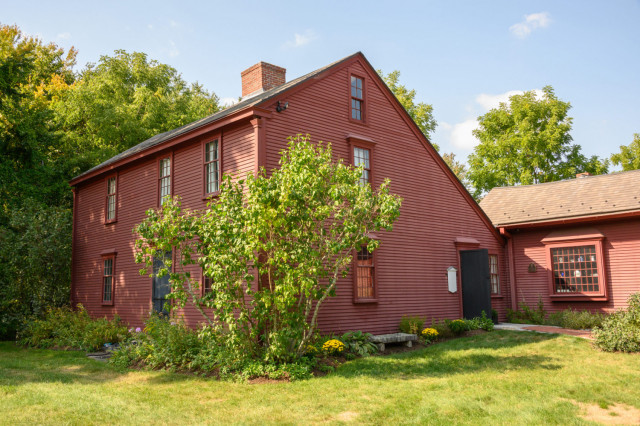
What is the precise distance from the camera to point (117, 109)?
1058 inches

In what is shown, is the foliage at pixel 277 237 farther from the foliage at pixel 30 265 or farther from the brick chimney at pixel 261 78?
the foliage at pixel 30 265

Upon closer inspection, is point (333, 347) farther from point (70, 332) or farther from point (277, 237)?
point (70, 332)

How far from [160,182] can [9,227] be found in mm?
7988

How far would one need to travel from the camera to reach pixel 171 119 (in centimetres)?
2883

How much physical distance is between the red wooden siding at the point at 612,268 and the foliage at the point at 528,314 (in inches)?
7.5

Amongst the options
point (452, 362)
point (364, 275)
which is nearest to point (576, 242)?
point (364, 275)

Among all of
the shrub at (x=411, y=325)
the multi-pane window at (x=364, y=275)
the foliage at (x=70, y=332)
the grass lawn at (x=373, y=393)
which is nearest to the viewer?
the grass lawn at (x=373, y=393)

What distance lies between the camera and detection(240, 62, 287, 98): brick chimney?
1702 centimetres

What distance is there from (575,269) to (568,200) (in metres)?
2.71

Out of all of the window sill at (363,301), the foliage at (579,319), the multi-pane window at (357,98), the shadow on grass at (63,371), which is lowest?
the shadow on grass at (63,371)

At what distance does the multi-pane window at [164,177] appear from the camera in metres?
15.1

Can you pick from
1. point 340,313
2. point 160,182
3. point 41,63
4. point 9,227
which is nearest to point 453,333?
point 340,313

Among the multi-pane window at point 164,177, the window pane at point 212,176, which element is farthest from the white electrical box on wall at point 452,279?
the multi-pane window at point 164,177

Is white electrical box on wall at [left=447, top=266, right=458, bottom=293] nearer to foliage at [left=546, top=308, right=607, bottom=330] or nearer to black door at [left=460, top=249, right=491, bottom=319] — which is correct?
black door at [left=460, top=249, right=491, bottom=319]
